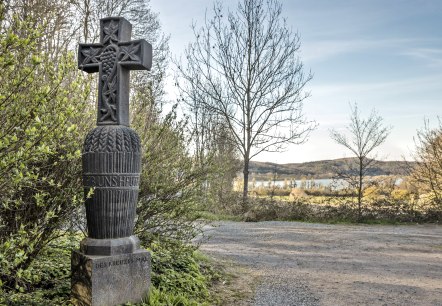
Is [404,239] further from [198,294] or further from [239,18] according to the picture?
[239,18]

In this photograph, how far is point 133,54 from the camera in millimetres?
4426

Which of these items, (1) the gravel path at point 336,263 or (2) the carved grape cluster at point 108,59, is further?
(1) the gravel path at point 336,263

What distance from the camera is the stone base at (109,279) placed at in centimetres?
389

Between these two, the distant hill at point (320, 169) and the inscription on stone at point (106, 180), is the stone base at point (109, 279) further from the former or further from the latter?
the distant hill at point (320, 169)

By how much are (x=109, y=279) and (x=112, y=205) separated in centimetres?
76

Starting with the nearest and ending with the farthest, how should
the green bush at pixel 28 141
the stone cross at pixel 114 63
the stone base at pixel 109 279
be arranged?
the green bush at pixel 28 141
the stone base at pixel 109 279
the stone cross at pixel 114 63

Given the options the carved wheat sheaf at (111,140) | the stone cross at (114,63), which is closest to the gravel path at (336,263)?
the carved wheat sheaf at (111,140)

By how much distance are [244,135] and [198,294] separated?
12704 millimetres

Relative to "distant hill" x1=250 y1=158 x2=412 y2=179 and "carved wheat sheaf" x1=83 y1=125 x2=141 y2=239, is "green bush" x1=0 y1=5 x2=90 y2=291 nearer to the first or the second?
"carved wheat sheaf" x1=83 y1=125 x2=141 y2=239

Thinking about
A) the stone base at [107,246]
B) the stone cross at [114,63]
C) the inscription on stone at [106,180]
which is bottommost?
the stone base at [107,246]

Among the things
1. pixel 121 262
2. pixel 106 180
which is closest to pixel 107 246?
pixel 121 262

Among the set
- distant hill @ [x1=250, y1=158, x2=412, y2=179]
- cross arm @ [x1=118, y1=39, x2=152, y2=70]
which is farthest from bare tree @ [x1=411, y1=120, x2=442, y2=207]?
cross arm @ [x1=118, y1=39, x2=152, y2=70]

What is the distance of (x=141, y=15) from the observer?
15977mm

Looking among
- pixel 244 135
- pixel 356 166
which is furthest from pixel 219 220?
pixel 356 166
